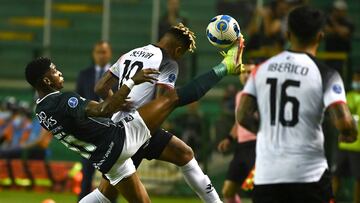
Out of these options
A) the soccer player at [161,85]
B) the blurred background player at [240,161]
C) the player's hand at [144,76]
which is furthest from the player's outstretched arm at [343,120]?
the blurred background player at [240,161]

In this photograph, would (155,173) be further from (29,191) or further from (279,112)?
(279,112)

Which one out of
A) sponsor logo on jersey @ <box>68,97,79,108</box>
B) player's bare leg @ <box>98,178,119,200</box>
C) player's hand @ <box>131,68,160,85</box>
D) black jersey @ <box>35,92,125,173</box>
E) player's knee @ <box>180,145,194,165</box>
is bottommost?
player's bare leg @ <box>98,178,119,200</box>

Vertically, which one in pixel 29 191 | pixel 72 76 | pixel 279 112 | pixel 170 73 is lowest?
pixel 29 191

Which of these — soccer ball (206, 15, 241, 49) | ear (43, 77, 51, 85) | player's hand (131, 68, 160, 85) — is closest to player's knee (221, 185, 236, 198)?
soccer ball (206, 15, 241, 49)

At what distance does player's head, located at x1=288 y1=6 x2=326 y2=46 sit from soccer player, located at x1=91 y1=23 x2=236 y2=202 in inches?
103

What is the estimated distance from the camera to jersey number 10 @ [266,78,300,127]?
7.20 metres

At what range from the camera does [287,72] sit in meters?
7.25

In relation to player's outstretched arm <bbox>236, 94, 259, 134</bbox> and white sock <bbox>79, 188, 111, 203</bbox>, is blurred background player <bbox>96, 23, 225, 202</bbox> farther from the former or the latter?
player's outstretched arm <bbox>236, 94, 259, 134</bbox>

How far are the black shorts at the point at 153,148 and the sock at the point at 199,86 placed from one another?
81cm

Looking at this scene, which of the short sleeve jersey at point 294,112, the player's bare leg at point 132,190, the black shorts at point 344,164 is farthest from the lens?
the black shorts at point 344,164

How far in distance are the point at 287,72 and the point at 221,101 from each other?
11.6 m

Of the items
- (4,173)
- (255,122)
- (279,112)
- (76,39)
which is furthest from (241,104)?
(76,39)

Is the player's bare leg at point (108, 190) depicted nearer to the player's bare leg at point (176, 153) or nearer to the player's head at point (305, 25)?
the player's bare leg at point (176, 153)

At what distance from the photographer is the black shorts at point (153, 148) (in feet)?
33.1
